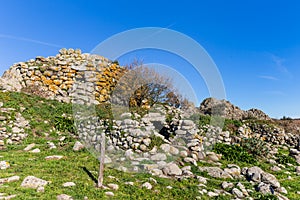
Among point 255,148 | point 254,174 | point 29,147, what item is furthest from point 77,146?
point 255,148

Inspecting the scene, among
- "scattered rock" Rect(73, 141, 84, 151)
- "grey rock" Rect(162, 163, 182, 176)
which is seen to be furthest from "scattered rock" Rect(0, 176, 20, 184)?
"grey rock" Rect(162, 163, 182, 176)

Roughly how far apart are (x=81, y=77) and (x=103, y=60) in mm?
2618

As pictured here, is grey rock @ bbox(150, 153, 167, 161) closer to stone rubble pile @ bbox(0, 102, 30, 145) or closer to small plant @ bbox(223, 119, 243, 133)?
stone rubble pile @ bbox(0, 102, 30, 145)

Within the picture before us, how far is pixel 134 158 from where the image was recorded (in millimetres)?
10727

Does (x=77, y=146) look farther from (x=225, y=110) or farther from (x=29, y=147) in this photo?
(x=225, y=110)

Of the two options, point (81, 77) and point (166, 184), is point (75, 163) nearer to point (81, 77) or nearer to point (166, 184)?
point (166, 184)

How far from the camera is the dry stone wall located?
19.8 m

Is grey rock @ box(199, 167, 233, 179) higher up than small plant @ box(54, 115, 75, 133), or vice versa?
small plant @ box(54, 115, 75, 133)

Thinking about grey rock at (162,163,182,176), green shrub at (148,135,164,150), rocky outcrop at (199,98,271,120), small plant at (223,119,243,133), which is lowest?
grey rock at (162,163,182,176)

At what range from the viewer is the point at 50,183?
6.94 m

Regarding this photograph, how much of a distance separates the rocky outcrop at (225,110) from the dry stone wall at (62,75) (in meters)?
9.81

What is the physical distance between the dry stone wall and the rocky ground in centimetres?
263

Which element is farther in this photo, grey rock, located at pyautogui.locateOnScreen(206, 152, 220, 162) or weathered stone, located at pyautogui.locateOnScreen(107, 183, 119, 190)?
grey rock, located at pyautogui.locateOnScreen(206, 152, 220, 162)

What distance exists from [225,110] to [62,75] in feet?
53.1
